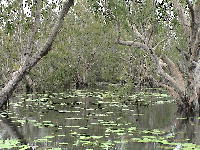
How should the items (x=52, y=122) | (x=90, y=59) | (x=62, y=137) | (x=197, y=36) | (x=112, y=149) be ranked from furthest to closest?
(x=90, y=59) < (x=197, y=36) < (x=52, y=122) < (x=62, y=137) < (x=112, y=149)

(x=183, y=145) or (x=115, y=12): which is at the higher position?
(x=115, y=12)

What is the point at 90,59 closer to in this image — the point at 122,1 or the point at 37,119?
the point at 122,1

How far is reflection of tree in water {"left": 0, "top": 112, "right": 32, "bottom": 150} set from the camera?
11767 millimetres

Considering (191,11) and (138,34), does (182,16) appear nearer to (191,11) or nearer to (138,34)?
(191,11)

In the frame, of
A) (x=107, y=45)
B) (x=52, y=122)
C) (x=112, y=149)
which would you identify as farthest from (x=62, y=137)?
(x=107, y=45)

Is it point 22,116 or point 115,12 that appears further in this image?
point 115,12

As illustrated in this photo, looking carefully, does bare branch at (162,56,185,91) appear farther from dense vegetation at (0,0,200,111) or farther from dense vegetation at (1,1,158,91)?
dense vegetation at (1,1,158,91)

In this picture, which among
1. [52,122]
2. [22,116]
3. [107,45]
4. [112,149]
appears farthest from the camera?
[107,45]

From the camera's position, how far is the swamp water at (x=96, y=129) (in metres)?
10.6

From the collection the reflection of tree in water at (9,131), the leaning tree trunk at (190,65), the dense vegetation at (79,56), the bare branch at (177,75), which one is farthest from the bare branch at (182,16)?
the dense vegetation at (79,56)

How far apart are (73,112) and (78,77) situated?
27529 millimetres

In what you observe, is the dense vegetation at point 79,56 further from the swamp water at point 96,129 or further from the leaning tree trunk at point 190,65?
the swamp water at point 96,129

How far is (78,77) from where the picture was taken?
149 feet

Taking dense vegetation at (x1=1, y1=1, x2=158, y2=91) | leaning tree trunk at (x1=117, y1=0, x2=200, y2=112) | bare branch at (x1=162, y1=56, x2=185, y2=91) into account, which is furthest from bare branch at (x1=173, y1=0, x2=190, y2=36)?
dense vegetation at (x1=1, y1=1, x2=158, y2=91)
